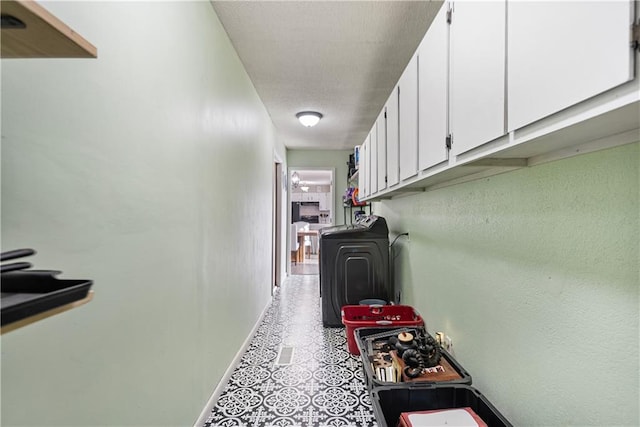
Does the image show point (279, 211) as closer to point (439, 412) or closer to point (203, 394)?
point (203, 394)

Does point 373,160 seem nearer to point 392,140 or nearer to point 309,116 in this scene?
point 392,140

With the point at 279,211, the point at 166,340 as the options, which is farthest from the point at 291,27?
the point at 279,211

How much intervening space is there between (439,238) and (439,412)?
1.01m

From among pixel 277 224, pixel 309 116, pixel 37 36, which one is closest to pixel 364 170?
pixel 309 116

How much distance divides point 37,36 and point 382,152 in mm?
2161

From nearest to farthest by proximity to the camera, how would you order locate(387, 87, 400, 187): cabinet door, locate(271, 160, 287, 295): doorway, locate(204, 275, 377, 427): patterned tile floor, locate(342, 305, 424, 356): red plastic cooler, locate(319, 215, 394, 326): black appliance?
locate(204, 275, 377, 427): patterned tile floor → locate(387, 87, 400, 187): cabinet door → locate(342, 305, 424, 356): red plastic cooler → locate(319, 215, 394, 326): black appliance → locate(271, 160, 287, 295): doorway

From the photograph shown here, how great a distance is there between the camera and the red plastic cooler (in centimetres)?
234

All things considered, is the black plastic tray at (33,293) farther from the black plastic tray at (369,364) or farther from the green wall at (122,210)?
the black plastic tray at (369,364)

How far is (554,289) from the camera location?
975mm

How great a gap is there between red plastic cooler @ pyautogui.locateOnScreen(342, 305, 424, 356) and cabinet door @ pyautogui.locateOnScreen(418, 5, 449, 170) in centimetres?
135

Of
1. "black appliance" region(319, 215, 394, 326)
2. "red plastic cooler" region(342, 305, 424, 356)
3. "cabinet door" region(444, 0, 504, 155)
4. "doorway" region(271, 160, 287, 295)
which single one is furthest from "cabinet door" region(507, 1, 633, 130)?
"doorway" region(271, 160, 287, 295)

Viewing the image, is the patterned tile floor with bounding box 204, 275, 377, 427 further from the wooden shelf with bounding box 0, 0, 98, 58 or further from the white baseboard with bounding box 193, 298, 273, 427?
the wooden shelf with bounding box 0, 0, 98, 58

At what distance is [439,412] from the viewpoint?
4.11 ft

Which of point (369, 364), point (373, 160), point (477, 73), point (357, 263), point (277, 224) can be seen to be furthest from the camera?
point (277, 224)
